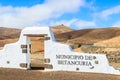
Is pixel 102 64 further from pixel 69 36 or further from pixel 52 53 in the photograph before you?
pixel 69 36

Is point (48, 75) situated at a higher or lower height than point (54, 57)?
lower

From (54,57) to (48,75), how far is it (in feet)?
6.94

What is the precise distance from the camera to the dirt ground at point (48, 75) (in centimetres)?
1877

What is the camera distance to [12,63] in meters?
23.4

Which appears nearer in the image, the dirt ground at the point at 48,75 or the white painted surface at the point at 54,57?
the dirt ground at the point at 48,75

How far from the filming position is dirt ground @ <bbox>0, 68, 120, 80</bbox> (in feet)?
61.6

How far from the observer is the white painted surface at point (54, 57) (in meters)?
20.9

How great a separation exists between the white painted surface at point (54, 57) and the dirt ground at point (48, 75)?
2.52 ft

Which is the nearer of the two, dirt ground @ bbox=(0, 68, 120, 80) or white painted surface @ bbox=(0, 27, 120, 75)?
dirt ground @ bbox=(0, 68, 120, 80)

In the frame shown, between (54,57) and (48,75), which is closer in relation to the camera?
(48,75)

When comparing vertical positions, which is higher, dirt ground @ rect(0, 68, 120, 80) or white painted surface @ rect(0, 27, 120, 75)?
white painted surface @ rect(0, 27, 120, 75)

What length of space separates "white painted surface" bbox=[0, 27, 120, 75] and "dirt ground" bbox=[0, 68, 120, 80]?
77 centimetres

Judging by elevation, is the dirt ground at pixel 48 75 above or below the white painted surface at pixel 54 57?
below

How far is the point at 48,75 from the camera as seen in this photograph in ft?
66.3
